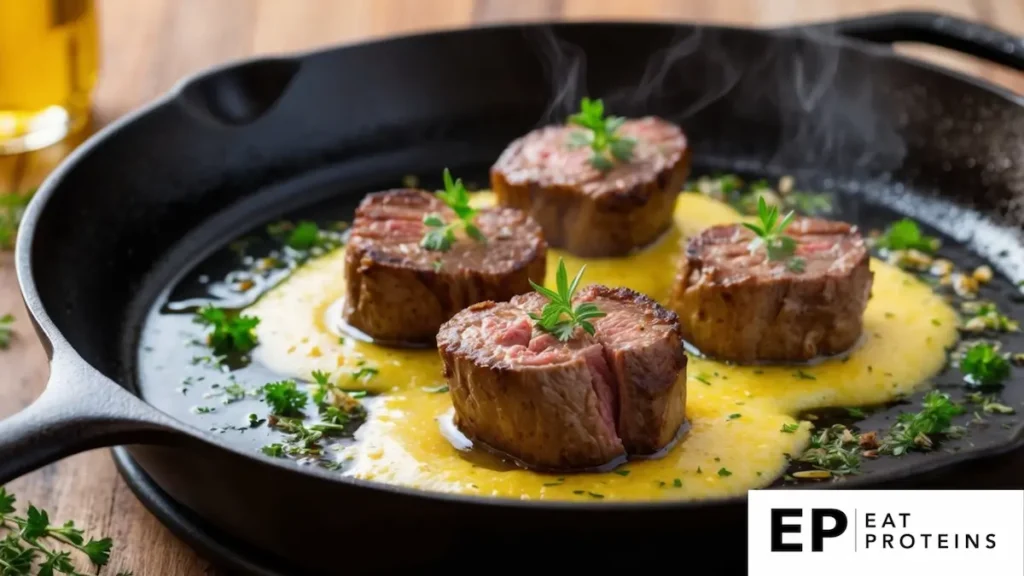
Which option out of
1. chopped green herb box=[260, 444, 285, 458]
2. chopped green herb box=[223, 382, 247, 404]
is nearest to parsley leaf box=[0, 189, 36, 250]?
chopped green herb box=[223, 382, 247, 404]

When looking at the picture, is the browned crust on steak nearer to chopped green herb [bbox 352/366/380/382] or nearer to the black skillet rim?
the black skillet rim

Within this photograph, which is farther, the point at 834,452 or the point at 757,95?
the point at 757,95

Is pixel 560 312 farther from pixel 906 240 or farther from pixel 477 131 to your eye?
pixel 477 131

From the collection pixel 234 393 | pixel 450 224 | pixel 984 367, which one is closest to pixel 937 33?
pixel 984 367

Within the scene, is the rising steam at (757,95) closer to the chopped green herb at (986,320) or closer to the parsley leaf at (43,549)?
the chopped green herb at (986,320)

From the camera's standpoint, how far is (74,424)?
3.62 metres

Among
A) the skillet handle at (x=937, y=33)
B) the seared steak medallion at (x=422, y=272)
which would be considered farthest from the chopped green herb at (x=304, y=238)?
the skillet handle at (x=937, y=33)

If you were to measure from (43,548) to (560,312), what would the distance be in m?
1.72

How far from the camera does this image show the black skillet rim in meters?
3.39

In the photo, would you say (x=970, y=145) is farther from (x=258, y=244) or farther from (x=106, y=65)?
(x=106, y=65)

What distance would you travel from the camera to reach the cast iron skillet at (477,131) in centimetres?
542

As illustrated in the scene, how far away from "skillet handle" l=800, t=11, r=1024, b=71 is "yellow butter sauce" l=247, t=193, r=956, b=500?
50.9 inches

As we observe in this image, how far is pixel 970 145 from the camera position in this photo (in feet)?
20.0

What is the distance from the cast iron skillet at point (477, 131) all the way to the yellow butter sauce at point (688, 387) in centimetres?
51
